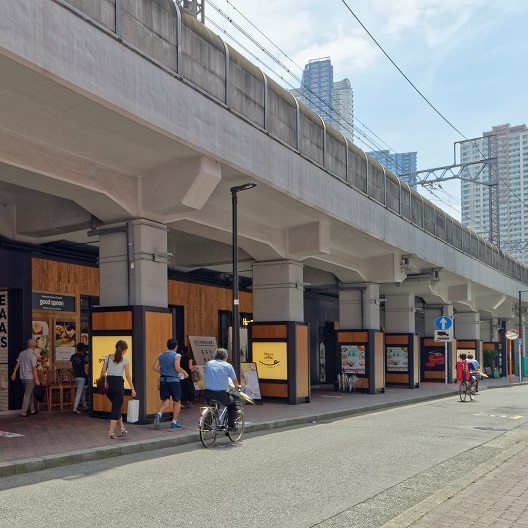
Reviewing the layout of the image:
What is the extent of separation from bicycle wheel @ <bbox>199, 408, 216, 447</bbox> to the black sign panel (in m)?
6.90

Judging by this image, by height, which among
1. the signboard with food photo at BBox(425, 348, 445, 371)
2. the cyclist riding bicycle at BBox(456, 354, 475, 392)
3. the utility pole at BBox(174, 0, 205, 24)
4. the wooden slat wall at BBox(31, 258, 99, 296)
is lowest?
the signboard with food photo at BBox(425, 348, 445, 371)

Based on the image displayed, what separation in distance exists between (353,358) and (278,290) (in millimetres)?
6844

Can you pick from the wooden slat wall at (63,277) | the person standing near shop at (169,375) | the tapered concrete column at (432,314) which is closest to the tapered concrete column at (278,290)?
the wooden slat wall at (63,277)

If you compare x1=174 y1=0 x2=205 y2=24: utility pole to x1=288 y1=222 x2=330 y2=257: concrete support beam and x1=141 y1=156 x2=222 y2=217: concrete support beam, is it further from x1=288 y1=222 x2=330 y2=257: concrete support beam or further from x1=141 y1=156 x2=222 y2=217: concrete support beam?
x1=288 y1=222 x2=330 y2=257: concrete support beam

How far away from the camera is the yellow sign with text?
19.5 m

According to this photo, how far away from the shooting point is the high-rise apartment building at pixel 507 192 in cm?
4847

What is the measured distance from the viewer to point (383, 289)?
29391 mm

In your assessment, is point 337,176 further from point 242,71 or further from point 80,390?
point 80,390

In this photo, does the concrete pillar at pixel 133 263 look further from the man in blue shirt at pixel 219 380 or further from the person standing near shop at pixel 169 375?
the man in blue shirt at pixel 219 380

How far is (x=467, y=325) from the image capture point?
40031 mm

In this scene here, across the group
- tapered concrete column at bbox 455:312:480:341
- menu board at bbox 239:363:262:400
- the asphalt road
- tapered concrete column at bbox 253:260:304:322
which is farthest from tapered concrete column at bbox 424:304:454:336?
the asphalt road

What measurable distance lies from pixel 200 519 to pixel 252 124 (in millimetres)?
9208

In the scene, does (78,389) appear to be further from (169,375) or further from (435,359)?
(435,359)

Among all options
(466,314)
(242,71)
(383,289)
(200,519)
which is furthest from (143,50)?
(466,314)
